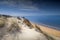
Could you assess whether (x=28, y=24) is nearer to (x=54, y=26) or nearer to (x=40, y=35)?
(x=40, y=35)

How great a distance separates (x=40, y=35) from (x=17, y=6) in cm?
49

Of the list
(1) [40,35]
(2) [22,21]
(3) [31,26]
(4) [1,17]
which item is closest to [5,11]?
(4) [1,17]

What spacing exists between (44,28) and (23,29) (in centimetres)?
28

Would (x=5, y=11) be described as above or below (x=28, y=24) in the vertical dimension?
above

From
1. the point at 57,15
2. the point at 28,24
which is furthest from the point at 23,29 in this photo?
the point at 57,15

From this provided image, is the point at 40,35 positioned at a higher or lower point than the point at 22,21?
lower

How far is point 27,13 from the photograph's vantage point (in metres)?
1.89

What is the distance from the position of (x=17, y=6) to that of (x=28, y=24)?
28 cm

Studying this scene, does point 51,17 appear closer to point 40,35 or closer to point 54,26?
point 54,26

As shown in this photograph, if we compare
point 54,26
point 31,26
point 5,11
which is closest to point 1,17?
point 5,11

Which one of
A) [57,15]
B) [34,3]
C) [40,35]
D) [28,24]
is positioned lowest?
[40,35]

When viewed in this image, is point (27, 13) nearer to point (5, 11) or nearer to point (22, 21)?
point (22, 21)

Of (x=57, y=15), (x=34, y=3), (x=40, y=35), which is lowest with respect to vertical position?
(x=40, y=35)

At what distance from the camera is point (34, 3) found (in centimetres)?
193
